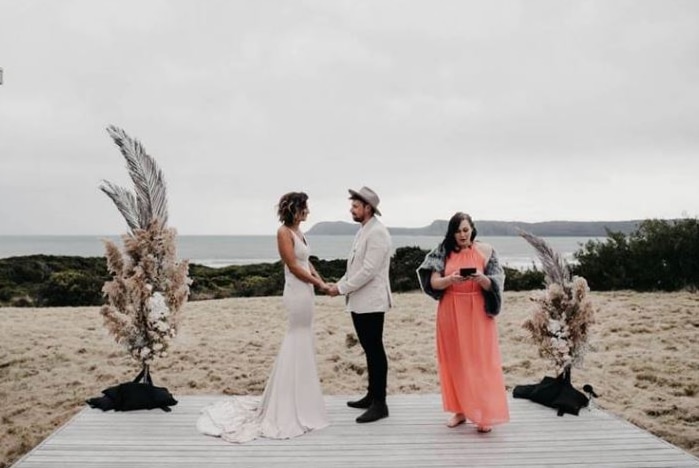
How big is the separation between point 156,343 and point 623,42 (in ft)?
36.3

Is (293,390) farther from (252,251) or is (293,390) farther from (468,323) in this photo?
(252,251)

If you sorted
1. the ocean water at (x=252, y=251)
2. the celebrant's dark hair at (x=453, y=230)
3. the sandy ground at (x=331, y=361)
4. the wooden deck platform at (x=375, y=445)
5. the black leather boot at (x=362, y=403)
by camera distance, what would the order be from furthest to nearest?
the ocean water at (x=252, y=251)
the sandy ground at (x=331, y=361)
the black leather boot at (x=362, y=403)
the celebrant's dark hair at (x=453, y=230)
the wooden deck platform at (x=375, y=445)

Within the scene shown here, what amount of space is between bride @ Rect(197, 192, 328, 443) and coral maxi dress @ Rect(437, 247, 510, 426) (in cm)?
107

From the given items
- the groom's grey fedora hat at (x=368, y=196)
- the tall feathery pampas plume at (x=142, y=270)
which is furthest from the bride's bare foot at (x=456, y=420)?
the tall feathery pampas plume at (x=142, y=270)

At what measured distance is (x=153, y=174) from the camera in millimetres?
5668

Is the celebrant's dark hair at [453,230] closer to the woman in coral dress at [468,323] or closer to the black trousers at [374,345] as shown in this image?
the woman in coral dress at [468,323]

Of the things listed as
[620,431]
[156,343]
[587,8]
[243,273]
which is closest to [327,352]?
[156,343]

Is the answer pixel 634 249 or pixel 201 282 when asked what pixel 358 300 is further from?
pixel 201 282

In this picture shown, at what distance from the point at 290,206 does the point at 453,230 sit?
1369 millimetres

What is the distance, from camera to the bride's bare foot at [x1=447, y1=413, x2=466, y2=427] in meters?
4.84

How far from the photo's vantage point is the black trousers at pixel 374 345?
4945mm

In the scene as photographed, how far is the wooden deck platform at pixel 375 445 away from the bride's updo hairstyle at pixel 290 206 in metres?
1.77

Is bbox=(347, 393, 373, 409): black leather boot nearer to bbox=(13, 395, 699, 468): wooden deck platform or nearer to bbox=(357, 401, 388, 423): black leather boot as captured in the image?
bbox=(13, 395, 699, 468): wooden deck platform

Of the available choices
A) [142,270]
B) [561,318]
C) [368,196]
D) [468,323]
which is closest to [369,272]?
[368,196]
